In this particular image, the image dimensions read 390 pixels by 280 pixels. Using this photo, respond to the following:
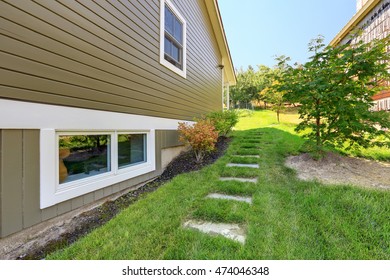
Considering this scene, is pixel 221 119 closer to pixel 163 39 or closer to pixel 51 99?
pixel 163 39

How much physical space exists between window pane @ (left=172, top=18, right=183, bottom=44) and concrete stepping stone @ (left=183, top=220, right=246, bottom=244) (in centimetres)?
478

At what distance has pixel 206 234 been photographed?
1.85m

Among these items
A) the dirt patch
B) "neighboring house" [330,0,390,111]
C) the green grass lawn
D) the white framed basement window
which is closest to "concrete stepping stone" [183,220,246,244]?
the green grass lawn

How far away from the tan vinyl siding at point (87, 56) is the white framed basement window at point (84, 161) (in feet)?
1.42

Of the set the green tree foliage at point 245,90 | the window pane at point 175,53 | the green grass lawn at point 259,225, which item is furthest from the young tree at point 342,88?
the green tree foliage at point 245,90

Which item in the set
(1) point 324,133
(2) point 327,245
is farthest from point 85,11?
(1) point 324,133

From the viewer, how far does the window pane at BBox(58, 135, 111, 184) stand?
2.32 meters

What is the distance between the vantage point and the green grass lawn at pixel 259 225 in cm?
162

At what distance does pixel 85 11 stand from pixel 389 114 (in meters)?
5.50

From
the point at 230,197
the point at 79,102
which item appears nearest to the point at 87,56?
the point at 79,102

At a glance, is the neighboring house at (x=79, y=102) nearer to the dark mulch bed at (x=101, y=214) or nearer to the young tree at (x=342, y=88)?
the dark mulch bed at (x=101, y=214)

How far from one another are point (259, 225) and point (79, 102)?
8.56ft

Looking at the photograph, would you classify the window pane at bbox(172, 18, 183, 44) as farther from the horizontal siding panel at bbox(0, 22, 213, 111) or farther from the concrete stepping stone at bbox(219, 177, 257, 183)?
the concrete stepping stone at bbox(219, 177, 257, 183)
